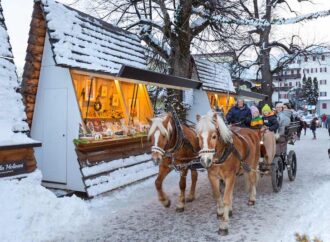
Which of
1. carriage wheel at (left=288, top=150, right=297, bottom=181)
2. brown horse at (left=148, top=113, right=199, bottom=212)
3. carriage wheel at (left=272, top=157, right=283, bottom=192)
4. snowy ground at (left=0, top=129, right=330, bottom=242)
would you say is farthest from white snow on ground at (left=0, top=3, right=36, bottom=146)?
carriage wheel at (left=288, top=150, right=297, bottom=181)

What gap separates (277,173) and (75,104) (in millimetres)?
5201

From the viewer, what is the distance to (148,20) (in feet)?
52.7

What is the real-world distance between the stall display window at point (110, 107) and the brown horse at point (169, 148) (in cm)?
265

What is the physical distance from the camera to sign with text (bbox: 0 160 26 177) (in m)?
6.82

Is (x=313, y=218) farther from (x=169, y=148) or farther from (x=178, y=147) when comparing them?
(x=169, y=148)

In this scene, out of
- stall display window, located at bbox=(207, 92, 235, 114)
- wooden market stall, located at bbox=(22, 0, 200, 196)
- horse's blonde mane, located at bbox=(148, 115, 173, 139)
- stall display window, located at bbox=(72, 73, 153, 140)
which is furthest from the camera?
stall display window, located at bbox=(207, 92, 235, 114)

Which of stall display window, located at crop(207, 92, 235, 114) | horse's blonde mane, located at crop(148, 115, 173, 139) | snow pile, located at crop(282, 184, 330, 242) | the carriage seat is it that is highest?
stall display window, located at crop(207, 92, 235, 114)

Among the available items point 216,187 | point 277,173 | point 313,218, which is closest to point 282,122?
point 277,173

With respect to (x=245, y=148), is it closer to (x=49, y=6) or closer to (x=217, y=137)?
(x=217, y=137)

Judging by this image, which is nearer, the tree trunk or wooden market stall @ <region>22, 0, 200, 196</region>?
wooden market stall @ <region>22, 0, 200, 196</region>

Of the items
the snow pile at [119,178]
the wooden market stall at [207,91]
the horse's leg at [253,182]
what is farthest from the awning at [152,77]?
the wooden market stall at [207,91]

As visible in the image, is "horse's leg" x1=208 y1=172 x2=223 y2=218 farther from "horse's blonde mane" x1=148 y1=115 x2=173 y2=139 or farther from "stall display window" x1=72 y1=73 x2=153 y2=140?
"stall display window" x1=72 y1=73 x2=153 y2=140

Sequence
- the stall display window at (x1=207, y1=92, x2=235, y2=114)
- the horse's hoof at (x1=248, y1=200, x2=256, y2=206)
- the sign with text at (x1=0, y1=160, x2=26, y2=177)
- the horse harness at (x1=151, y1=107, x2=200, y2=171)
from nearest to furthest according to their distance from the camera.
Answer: the sign with text at (x1=0, y1=160, x2=26, y2=177)
the horse harness at (x1=151, y1=107, x2=200, y2=171)
the horse's hoof at (x1=248, y1=200, x2=256, y2=206)
the stall display window at (x1=207, y1=92, x2=235, y2=114)

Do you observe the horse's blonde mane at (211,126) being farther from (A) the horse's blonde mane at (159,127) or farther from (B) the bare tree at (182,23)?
(B) the bare tree at (182,23)
